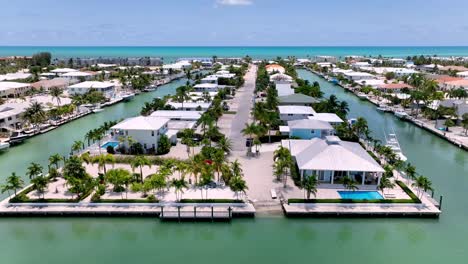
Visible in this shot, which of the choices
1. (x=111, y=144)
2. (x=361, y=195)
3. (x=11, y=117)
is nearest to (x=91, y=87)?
Answer: (x=11, y=117)

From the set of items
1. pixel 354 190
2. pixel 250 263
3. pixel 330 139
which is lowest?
pixel 250 263

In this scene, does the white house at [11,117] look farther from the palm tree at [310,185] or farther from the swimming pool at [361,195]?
the swimming pool at [361,195]

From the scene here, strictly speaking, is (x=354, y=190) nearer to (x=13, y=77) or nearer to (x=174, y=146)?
(x=174, y=146)

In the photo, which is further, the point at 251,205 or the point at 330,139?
the point at 330,139

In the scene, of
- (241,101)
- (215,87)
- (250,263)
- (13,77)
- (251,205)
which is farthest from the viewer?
(13,77)

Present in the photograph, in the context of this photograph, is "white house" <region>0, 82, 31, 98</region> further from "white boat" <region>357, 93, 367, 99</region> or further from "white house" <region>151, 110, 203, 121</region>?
"white boat" <region>357, 93, 367, 99</region>

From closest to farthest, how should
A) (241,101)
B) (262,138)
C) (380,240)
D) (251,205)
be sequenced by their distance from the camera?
(380,240) → (251,205) → (262,138) → (241,101)

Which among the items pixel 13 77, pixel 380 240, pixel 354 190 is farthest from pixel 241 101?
pixel 13 77
